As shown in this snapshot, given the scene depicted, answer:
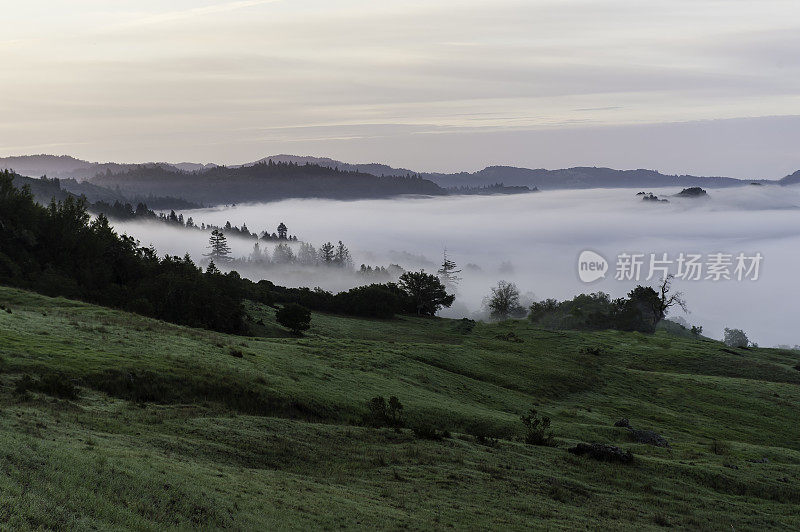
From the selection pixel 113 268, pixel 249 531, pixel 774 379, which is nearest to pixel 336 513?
pixel 249 531

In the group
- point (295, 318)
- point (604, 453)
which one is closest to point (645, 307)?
point (295, 318)

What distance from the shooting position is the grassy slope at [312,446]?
17.6m

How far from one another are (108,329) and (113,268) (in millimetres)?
49373

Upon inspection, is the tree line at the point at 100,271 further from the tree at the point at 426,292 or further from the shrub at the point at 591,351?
the shrub at the point at 591,351

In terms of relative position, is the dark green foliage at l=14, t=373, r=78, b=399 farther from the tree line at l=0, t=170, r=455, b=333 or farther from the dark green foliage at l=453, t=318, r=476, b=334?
the dark green foliage at l=453, t=318, r=476, b=334

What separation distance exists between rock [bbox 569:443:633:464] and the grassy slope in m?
0.97

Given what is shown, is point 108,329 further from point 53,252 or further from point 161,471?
point 53,252

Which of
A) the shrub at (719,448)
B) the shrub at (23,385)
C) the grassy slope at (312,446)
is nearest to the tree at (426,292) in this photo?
the grassy slope at (312,446)

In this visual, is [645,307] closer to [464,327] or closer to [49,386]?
[464,327]

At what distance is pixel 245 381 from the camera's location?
36906 millimetres

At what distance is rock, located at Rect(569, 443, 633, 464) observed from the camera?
119ft

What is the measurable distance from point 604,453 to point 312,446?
1810cm

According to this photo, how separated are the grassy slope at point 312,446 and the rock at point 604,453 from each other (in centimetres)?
97

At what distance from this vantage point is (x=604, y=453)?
1443 inches
